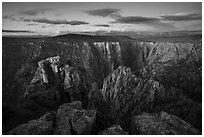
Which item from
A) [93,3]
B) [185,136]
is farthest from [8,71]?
[185,136]

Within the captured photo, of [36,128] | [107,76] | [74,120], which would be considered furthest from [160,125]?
[36,128]

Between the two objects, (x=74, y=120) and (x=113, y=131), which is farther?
(x=74, y=120)

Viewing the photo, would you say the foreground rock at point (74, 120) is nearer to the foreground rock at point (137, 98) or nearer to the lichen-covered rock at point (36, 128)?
the lichen-covered rock at point (36, 128)

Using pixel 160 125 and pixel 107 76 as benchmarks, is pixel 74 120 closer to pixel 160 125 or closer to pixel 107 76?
pixel 107 76

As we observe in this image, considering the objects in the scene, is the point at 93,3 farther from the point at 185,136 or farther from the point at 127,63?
the point at 185,136

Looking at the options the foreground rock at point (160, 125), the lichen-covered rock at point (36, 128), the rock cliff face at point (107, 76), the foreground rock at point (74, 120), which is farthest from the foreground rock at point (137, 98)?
the lichen-covered rock at point (36, 128)
